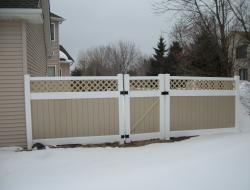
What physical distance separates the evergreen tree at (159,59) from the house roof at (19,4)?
81.8ft

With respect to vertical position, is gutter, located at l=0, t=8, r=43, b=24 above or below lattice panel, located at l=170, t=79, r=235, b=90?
above

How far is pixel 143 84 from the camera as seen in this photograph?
6.75 m

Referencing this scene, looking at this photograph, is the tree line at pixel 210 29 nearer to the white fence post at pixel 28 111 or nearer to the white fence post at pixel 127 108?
the white fence post at pixel 127 108

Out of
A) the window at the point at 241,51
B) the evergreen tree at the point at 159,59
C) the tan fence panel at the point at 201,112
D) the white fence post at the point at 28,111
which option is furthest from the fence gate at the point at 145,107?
the evergreen tree at the point at 159,59

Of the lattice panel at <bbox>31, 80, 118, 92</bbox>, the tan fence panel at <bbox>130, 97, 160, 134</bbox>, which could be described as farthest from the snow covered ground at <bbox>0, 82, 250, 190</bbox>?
the lattice panel at <bbox>31, 80, 118, 92</bbox>

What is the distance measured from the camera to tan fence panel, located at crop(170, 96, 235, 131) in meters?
7.08

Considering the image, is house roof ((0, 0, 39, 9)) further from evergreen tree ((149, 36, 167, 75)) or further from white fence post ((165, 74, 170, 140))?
evergreen tree ((149, 36, 167, 75))

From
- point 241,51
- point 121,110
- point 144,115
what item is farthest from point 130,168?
point 241,51

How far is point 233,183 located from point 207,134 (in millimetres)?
3744

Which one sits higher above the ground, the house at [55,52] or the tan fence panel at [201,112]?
the house at [55,52]

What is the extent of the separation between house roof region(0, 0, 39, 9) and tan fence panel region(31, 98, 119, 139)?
6.52 ft

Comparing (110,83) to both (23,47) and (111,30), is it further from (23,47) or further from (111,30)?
(111,30)

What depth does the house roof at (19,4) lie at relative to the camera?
5.91 metres

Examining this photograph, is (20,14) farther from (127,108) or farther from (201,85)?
(201,85)
